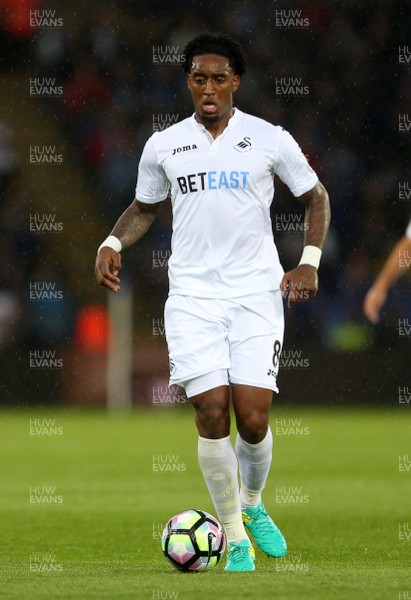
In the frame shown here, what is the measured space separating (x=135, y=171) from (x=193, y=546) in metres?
12.8

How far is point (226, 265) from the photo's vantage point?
20.9 ft

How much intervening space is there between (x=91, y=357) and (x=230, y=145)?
11095 millimetres

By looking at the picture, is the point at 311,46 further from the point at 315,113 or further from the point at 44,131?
the point at 44,131

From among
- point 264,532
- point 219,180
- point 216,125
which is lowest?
point 264,532

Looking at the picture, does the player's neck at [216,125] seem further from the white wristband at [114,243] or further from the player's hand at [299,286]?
the player's hand at [299,286]

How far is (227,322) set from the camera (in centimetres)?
633

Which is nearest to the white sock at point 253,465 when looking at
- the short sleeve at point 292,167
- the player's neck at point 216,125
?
the short sleeve at point 292,167

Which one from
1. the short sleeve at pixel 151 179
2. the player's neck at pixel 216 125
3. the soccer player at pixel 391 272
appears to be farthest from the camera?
the soccer player at pixel 391 272

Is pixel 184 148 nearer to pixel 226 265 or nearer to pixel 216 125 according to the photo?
pixel 216 125

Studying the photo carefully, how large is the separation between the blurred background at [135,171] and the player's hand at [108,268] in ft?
35.1

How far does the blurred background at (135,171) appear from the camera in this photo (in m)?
17.3

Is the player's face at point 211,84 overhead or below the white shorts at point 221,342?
overhead

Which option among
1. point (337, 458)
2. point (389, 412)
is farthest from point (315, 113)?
point (337, 458)

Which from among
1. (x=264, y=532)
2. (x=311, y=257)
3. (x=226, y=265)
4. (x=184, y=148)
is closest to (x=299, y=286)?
(x=311, y=257)
